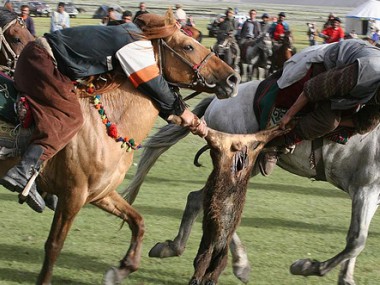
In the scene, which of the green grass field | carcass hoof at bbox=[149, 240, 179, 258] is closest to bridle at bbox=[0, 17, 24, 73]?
the green grass field

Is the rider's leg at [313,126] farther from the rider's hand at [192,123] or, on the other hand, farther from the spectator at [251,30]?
the spectator at [251,30]

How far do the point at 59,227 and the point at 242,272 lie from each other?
152 centimetres

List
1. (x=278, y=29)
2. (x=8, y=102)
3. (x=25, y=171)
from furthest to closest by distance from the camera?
(x=278, y=29)
(x=8, y=102)
(x=25, y=171)

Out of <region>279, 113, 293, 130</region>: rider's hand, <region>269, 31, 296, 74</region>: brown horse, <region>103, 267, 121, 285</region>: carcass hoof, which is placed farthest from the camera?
<region>269, 31, 296, 74</region>: brown horse

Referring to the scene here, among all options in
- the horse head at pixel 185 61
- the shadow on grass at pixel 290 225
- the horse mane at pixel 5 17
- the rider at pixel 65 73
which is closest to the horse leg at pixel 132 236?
A: the rider at pixel 65 73

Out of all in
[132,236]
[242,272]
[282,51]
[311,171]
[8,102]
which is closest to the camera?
[8,102]

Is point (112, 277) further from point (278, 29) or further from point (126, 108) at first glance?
point (278, 29)

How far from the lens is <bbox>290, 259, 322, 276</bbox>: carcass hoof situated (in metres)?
5.84

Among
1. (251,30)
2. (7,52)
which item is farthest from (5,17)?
(251,30)

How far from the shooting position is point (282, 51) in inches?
852

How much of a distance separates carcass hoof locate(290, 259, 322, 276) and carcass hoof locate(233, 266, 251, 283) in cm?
35

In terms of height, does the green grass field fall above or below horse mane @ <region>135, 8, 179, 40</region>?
below

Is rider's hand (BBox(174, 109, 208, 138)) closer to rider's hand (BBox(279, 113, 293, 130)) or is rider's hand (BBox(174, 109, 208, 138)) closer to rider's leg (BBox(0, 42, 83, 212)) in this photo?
rider's leg (BBox(0, 42, 83, 212))

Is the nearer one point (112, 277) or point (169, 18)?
point (169, 18)
